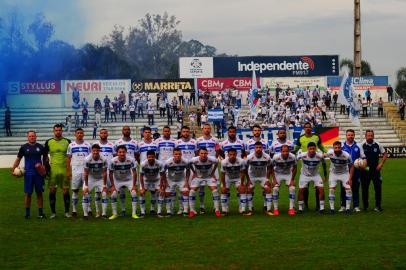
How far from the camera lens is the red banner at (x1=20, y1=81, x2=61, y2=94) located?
184ft

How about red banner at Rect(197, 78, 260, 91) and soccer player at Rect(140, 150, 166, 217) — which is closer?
soccer player at Rect(140, 150, 166, 217)

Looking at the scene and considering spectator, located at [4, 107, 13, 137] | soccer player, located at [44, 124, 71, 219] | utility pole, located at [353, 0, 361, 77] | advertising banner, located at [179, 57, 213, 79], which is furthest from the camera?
advertising banner, located at [179, 57, 213, 79]

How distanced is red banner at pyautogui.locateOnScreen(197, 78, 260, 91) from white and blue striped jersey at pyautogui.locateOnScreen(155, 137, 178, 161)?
133ft

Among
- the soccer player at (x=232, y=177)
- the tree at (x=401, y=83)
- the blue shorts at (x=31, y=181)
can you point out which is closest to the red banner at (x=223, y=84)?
the tree at (x=401, y=83)

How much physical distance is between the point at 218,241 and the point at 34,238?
3.24 m

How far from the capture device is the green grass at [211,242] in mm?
11023

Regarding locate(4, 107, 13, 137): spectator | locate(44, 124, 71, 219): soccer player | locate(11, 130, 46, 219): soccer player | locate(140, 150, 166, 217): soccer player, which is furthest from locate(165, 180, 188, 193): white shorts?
locate(4, 107, 13, 137): spectator

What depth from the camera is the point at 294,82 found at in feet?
195

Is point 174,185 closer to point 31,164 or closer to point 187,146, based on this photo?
point 187,146

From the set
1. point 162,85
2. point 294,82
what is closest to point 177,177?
point 162,85

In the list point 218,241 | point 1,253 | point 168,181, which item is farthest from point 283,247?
point 168,181

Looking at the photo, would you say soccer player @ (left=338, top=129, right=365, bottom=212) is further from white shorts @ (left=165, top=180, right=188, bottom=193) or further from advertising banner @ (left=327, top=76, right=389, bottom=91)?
advertising banner @ (left=327, top=76, right=389, bottom=91)

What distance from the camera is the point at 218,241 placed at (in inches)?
508

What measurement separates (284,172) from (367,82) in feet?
139
